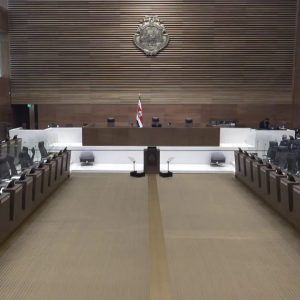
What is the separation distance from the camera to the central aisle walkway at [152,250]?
397 cm

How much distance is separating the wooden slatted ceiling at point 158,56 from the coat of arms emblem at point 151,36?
0.20 metres

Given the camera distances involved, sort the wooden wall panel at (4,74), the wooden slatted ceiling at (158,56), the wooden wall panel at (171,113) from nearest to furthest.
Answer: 1. the wooden wall panel at (4,74)
2. the wooden slatted ceiling at (158,56)
3. the wooden wall panel at (171,113)

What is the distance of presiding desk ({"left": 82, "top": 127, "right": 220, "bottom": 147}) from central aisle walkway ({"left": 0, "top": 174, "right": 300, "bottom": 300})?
3501 millimetres

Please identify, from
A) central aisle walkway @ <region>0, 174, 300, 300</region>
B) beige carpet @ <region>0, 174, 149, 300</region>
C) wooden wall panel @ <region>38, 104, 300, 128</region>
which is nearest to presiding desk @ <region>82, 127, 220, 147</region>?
wooden wall panel @ <region>38, 104, 300, 128</region>

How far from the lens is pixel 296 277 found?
4.23 meters

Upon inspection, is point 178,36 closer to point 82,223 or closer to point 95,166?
point 95,166

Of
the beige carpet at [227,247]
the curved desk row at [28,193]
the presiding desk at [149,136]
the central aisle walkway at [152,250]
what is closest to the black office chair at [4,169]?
the curved desk row at [28,193]

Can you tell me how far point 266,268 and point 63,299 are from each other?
7.23 ft

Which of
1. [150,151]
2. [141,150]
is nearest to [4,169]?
[150,151]

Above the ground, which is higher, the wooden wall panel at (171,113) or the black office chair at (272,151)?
the wooden wall panel at (171,113)

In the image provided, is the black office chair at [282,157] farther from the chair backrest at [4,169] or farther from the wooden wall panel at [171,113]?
the chair backrest at [4,169]

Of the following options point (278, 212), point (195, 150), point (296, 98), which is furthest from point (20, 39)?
point (278, 212)

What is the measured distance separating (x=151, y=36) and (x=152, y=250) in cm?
1030

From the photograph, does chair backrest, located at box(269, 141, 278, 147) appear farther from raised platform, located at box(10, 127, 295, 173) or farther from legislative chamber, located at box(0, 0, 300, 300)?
raised platform, located at box(10, 127, 295, 173)
